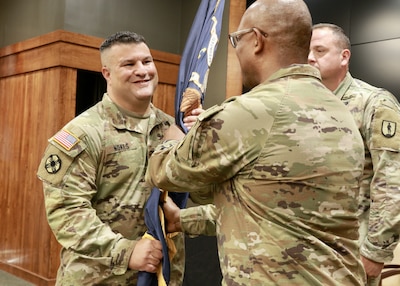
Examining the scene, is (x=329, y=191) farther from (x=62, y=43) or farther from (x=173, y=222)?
(x=62, y=43)

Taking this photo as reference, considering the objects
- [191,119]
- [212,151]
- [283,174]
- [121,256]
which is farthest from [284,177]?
[121,256]

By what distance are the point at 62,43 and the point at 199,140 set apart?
11.5 feet

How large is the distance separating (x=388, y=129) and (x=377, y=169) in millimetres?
173

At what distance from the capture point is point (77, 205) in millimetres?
1729

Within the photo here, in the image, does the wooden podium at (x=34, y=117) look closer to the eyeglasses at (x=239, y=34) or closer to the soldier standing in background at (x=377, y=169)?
the soldier standing in background at (x=377, y=169)

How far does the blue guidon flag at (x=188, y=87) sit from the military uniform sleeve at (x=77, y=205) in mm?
105

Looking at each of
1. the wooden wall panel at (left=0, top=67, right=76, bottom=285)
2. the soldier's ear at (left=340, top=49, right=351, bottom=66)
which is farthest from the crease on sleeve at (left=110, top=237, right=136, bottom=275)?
the wooden wall panel at (left=0, top=67, right=76, bottom=285)

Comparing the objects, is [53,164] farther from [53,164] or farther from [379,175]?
[379,175]

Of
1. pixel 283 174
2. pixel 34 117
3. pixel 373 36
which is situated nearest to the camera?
pixel 283 174

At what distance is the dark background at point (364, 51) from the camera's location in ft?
11.8

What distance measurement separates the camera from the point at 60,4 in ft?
14.8

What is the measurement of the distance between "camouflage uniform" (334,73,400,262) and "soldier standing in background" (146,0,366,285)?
753 mm

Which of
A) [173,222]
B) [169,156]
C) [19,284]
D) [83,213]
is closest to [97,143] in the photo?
[83,213]

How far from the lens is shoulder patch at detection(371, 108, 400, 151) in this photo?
2.09m
